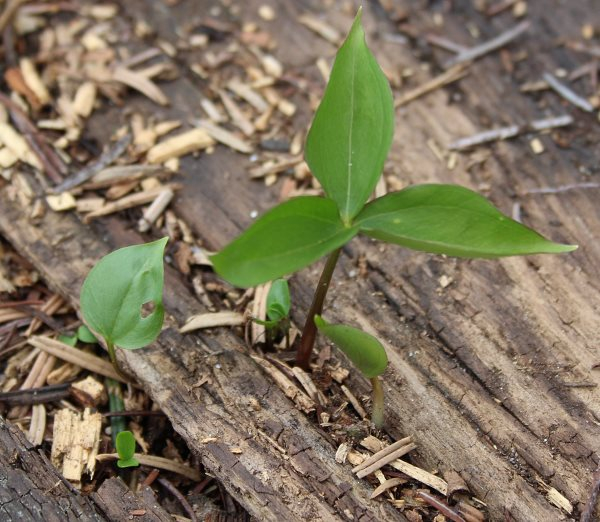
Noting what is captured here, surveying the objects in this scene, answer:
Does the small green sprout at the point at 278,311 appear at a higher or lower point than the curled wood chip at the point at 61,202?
lower

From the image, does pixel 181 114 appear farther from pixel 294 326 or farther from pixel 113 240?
pixel 294 326

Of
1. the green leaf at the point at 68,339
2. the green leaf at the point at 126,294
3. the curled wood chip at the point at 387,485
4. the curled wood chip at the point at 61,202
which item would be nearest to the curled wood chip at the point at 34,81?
the curled wood chip at the point at 61,202

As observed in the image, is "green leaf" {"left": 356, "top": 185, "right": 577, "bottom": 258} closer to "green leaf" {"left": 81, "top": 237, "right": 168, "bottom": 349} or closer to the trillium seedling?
the trillium seedling

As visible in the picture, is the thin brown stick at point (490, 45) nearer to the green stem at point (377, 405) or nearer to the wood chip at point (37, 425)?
the green stem at point (377, 405)

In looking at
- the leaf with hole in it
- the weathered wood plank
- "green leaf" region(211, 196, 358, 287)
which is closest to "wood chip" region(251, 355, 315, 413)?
the weathered wood plank

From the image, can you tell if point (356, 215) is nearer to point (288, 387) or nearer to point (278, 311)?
point (278, 311)

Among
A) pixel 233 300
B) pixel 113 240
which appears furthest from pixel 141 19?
pixel 233 300
